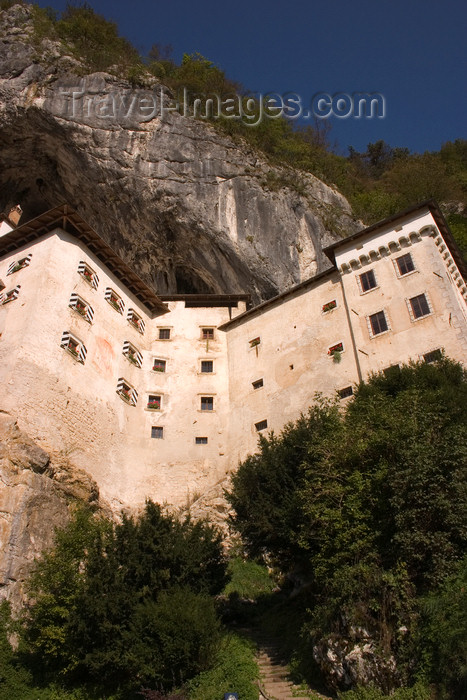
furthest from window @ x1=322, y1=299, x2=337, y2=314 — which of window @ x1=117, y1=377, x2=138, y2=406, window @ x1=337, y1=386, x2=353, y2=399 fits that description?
window @ x1=117, y1=377, x2=138, y2=406

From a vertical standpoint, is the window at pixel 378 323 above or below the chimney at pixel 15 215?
below

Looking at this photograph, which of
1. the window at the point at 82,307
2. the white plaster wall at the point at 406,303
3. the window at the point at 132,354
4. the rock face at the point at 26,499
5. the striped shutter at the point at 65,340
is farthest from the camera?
the window at the point at 132,354

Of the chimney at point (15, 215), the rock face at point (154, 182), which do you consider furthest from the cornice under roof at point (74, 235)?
the chimney at point (15, 215)

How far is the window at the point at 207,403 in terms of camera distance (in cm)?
2852

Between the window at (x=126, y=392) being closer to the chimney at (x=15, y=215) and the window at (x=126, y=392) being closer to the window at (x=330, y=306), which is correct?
the window at (x=330, y=306)

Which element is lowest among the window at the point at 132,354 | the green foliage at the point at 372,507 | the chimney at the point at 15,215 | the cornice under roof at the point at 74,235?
the green foliage at the point at 372,507

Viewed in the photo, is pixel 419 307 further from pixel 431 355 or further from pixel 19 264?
pixel 19 264

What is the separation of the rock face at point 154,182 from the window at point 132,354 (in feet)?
22.7

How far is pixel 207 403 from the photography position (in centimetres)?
2875

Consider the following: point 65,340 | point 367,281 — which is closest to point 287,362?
point 367,281

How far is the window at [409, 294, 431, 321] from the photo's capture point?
76.4ft

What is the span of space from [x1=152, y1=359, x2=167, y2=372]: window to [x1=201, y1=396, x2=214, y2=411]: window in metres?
2.76

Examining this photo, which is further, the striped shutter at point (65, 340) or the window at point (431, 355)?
the striped shutter at point (65, 340)

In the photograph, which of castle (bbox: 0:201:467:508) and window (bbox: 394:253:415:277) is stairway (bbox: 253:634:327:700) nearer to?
castle (bbox: 0:201:467:508)
